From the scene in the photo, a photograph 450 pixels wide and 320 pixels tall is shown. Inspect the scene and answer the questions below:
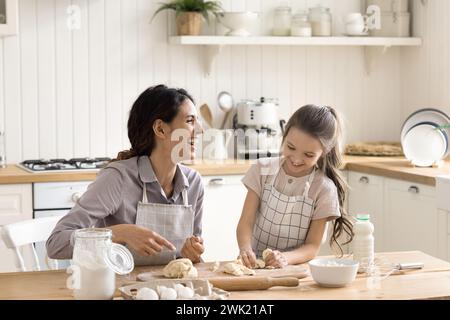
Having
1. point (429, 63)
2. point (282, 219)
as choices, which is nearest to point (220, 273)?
point (282, 219)

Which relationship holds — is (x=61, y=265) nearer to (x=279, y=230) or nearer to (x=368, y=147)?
(x=279, y=230)

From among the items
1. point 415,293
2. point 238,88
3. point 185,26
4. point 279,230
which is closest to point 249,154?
point 238,88

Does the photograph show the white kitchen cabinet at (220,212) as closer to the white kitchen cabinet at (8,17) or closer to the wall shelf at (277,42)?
the wall shelf at (277,42)

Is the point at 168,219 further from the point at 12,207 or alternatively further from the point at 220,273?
the point at 12,207

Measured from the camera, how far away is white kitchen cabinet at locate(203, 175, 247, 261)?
423 cm

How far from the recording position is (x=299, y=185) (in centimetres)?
272

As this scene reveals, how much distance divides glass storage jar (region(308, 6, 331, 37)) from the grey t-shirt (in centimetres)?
237

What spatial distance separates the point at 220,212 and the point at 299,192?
1.58m

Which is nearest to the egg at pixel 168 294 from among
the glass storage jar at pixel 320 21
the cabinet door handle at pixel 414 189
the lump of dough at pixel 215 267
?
the lump of dough at pixel 215 267

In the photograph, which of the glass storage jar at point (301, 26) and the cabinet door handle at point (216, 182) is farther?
the glass storage jar at point (301, 26)

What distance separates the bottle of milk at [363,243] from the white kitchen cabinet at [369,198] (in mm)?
1930

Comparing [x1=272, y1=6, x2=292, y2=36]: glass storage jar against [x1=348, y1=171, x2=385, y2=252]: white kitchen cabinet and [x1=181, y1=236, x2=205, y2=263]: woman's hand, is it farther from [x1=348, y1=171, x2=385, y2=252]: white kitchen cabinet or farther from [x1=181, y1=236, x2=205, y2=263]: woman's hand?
[x1=181, y1=236, x2=205, y2=263]: woman's hand

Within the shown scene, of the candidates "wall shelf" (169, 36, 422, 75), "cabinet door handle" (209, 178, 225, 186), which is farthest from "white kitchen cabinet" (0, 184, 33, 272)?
"wall shelf" (169, 36, 422, 75)

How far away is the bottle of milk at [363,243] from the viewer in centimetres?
231
